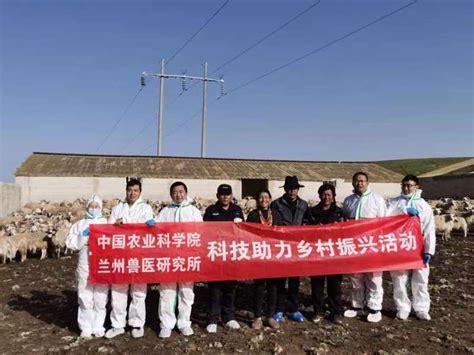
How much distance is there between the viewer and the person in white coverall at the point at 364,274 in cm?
669

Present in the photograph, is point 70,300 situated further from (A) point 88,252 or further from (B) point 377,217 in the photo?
(B) point 377,217

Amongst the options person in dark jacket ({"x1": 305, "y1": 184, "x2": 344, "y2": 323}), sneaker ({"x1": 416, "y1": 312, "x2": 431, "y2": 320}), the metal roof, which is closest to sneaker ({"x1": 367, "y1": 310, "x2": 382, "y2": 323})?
person in dark jacket ({"x1": 305, "y1": 184, "x2": 344, "y2": 323})

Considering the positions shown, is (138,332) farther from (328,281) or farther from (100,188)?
(100,188)

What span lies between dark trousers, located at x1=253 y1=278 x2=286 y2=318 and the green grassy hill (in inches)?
2500

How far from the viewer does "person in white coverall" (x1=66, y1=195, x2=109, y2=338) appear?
6.04m

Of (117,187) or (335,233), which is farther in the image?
(117,187)

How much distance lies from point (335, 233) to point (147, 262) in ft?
9.09

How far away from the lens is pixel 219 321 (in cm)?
654

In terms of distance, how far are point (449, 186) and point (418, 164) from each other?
44.3 metres

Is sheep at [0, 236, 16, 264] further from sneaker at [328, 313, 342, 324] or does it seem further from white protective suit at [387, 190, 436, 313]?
white protective suit at [387, 190, 436, 313]

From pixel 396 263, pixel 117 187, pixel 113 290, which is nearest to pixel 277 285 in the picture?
pixel 396 263

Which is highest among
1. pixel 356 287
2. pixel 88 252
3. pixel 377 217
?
pixel 377 217

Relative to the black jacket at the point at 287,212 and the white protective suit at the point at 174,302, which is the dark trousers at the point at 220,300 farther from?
the black jacket at the point at 287,212

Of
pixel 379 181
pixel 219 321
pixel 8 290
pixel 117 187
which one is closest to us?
pixel 219 321
